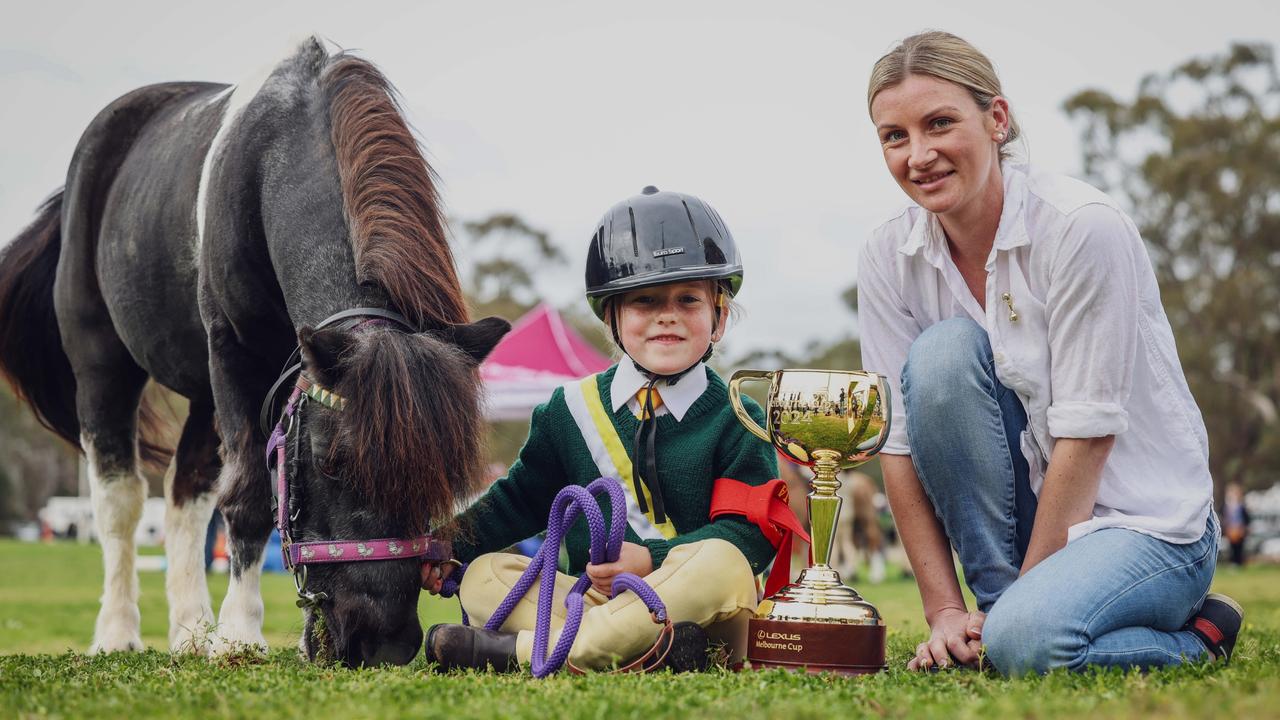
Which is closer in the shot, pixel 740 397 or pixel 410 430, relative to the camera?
pixel 410 430

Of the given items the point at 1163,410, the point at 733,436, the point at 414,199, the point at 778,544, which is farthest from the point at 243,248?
the point at 1163,410

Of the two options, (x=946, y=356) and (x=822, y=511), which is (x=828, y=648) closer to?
(x=822, y=511)

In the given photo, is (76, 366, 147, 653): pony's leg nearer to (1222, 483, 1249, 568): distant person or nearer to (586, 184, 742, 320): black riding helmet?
(586, 184, 742, 320): black riding helmet

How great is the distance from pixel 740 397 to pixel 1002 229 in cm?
91

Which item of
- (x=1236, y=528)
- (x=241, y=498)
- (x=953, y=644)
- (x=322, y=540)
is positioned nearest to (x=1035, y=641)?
(x=953, y=644)

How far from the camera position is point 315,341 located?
3.38 metres

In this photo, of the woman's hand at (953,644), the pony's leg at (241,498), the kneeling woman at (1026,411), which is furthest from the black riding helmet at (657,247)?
the pony's leg at (241,498)

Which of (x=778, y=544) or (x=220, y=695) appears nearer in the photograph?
(x=220, y=695)

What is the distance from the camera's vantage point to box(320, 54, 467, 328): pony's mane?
3.66 meters

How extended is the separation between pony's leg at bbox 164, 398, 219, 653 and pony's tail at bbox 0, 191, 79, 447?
1.01 m

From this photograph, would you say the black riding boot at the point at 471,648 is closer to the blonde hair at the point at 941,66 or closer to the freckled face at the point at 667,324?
the freckled face at the point at 667,324

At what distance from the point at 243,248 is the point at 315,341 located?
1145mm

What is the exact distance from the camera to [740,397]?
3668 mm

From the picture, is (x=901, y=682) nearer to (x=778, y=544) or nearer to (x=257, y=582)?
(x=778, y=544)
